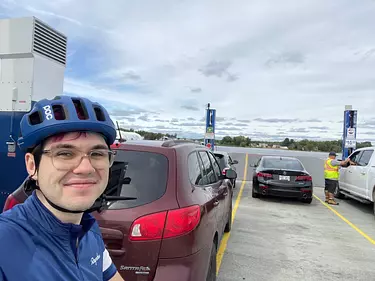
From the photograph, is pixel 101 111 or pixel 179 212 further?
pixel 179 212

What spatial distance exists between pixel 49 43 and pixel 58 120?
431 centimetres

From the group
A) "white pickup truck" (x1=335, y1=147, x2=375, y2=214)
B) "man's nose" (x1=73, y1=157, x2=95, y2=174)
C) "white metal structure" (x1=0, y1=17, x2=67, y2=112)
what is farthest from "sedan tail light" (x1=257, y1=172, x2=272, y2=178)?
"man's nose" (x1=73, y1=157, x2=95, y2=174)

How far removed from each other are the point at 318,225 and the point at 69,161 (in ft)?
24.2

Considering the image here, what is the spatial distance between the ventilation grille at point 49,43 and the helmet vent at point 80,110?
3.95m

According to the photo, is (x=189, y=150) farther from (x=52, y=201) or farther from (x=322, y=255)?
(x=322, y=255)

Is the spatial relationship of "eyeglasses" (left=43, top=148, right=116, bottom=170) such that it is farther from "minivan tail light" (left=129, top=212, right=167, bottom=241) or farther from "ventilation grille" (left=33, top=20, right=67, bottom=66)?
"ventilation grille" (left=33, top=20, right=67, bottom=66)

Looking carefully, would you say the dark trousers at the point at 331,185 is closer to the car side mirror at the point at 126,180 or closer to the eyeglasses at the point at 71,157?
the car side mirror at the point at 126,180

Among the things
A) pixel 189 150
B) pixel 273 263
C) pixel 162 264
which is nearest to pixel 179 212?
pixel 162 264

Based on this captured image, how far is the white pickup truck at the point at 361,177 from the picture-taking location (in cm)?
852

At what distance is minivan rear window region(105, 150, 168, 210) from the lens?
2.71 metres

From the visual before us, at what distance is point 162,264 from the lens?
99.7 inches

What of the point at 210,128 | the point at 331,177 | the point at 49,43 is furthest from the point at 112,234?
the point at 210,128

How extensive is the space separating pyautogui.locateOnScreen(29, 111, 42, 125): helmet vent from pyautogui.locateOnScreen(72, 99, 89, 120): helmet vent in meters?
0.14

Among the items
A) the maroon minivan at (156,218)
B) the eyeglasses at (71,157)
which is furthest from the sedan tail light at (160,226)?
the eyeglasses at (71,157)
